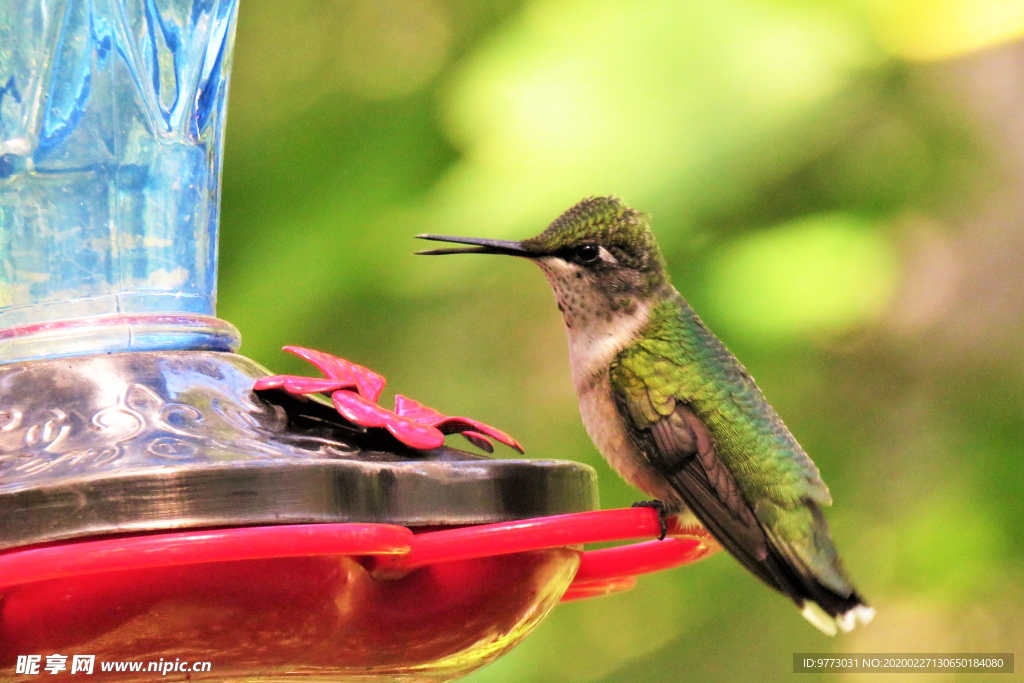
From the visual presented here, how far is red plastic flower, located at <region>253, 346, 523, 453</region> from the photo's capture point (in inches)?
80.0

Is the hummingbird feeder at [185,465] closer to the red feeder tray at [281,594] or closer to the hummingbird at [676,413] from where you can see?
the red feeder tray at [281,594]

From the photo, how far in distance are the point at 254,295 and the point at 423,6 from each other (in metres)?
1.66

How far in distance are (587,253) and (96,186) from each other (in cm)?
148

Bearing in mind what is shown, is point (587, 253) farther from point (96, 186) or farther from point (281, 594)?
point (281, 594)

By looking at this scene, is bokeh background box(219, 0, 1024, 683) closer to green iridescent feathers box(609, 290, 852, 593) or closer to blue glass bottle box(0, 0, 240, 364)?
green iridescent feathers box(609, 290, 852, 593)

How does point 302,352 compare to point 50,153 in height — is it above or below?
below

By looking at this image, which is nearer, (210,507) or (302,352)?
(210,507)

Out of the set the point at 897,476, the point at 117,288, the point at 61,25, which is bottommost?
the point at 897,476

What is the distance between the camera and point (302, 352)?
7.53 feet

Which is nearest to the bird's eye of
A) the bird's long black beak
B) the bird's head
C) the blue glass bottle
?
the bird's head

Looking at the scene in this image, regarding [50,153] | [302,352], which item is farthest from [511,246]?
[50,153]

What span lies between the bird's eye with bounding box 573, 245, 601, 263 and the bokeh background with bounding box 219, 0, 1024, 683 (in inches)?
23.2

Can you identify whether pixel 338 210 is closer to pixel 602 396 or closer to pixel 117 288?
pixel 602 396

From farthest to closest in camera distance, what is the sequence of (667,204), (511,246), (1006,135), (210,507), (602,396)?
(1006,135)
(667,204)
(602,396)
(511,246)
(210,507)
